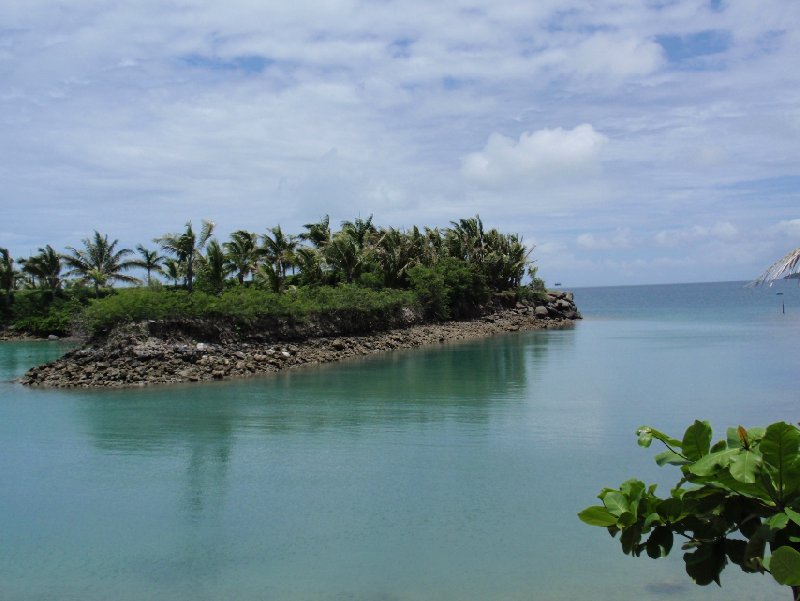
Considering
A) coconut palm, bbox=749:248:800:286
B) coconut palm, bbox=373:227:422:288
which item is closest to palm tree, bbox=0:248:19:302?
coconut palm, bbox=373:227:422:288

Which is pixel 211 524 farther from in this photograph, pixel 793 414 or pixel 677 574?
pixel 793 414

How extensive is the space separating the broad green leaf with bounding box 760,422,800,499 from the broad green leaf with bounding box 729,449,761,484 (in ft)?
0.25

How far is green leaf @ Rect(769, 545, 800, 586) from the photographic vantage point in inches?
122

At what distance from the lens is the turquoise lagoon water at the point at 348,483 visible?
371 inches

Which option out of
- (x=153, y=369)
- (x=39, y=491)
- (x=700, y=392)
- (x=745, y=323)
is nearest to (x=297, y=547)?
(x=39, y=491)

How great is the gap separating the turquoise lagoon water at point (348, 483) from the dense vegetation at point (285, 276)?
23.4 ft

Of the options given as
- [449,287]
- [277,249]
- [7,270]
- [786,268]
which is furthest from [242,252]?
[786,268]

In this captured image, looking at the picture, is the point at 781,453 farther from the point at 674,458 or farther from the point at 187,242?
the point at 187,242

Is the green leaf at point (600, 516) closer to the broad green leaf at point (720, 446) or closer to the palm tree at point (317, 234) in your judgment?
the broad green leaf at point (720, 446)

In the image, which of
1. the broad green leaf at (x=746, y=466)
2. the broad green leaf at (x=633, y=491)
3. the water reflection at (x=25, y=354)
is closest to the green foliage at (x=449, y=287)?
the water reflection at (x=25, y=354)

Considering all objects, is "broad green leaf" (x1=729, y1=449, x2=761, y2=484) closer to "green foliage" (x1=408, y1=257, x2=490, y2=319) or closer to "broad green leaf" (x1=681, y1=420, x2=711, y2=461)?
"broad green leaf" (x1=681, y1=420, x2=711, y2=461)

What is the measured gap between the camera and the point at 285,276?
49781 millimetres

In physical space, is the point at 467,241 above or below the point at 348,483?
above

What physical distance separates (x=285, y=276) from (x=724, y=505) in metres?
47.1
